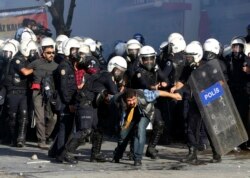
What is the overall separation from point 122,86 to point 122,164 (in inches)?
49.3

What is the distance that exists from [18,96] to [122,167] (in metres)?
3.45

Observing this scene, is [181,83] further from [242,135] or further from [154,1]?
[154,1]

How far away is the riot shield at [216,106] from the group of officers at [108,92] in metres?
0.19

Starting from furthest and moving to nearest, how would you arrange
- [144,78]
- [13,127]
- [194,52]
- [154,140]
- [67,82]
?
[13,127]
[194,52]
[154,140]
[144,78]
[67,82]

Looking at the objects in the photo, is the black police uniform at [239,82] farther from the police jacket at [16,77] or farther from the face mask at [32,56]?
the police jacket at [16,77]

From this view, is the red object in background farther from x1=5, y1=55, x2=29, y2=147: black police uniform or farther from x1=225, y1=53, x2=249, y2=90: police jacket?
x1=5, y1=55, x2=29, y2=147: black police uniform

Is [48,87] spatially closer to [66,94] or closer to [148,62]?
[66,94]

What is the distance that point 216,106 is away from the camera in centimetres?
1243

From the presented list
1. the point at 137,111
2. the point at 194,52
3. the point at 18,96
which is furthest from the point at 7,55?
the point at 137,111

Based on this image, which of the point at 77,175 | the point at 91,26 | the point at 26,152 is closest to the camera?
the point at 77,175

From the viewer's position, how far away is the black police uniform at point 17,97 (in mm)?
14570

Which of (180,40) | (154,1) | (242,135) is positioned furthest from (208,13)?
(242,135)

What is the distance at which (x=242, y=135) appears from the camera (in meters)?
12.5

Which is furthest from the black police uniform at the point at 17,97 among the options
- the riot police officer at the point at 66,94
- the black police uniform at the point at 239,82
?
the black police uniform at the point at 239,82
